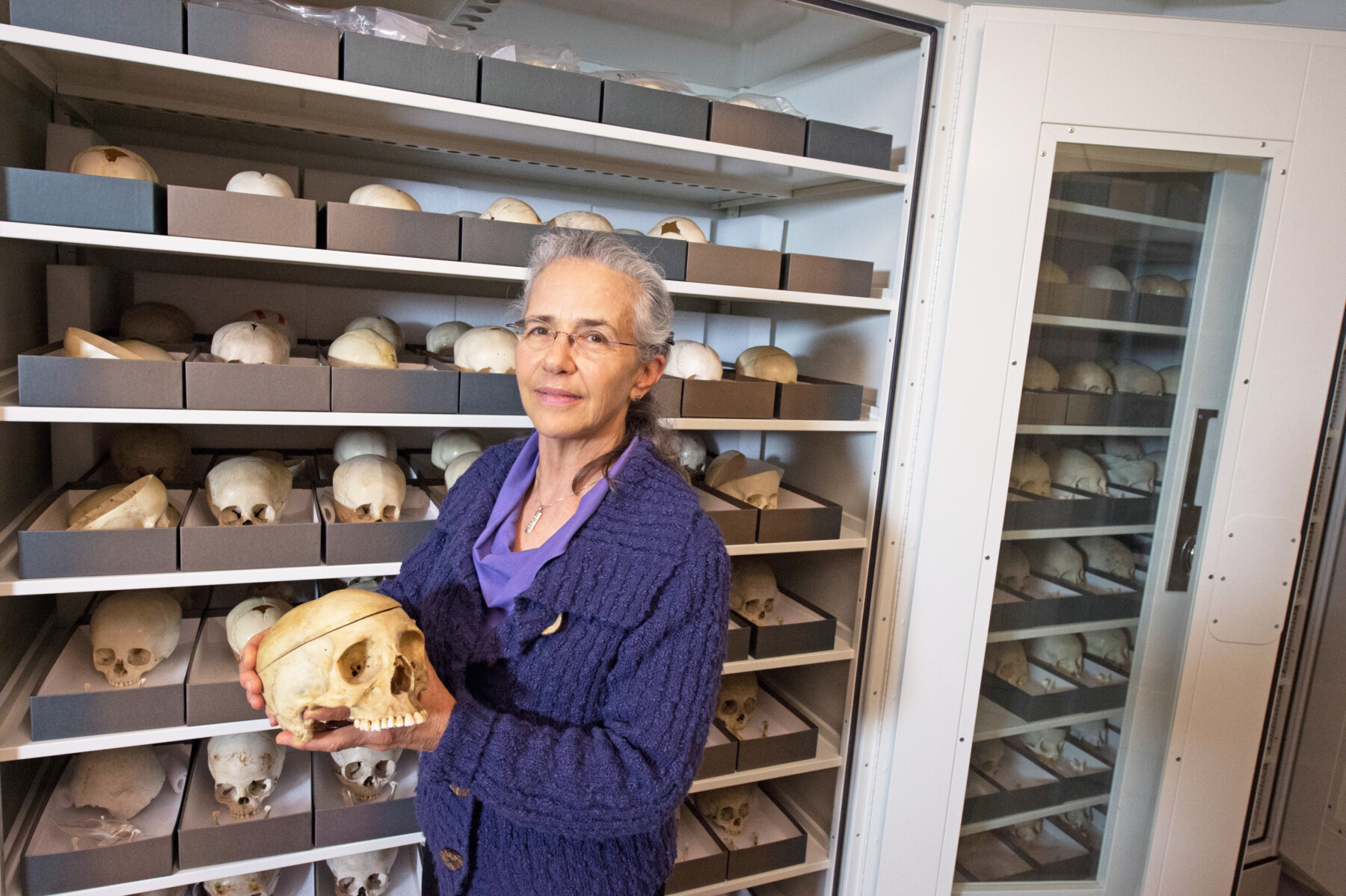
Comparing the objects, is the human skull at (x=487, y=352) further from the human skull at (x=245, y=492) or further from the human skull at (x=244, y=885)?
the human skull at (x=244, y=885)

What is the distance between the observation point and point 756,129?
5.85 feet

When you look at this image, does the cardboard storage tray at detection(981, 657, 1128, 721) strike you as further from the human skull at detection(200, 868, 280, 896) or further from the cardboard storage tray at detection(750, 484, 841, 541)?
the human skull at detection(200, 868, 280, 896)

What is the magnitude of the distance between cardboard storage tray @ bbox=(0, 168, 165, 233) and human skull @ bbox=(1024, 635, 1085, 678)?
88.4 inches

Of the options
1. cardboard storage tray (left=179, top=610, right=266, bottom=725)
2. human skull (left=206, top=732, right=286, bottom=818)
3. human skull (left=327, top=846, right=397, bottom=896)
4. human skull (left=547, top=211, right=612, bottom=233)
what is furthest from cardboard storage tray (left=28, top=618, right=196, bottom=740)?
human skull (left=547, top=211, right=612, bottom=233)

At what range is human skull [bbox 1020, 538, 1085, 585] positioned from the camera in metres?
2.13

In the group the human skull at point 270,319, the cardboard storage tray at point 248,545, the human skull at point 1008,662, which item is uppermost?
the human skull at point 270,319

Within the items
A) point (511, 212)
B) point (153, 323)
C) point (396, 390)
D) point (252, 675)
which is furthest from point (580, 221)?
point (252, 675)

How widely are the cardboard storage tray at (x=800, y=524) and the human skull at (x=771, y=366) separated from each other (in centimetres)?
34

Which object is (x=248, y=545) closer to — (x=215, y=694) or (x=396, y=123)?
(x=215, y=694)

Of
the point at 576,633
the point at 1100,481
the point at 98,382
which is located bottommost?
the point at 576,633

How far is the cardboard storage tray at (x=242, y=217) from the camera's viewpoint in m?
1.41

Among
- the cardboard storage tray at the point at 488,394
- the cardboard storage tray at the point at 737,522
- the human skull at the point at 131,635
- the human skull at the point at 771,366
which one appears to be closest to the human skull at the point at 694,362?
the human skull at the point at 771,366

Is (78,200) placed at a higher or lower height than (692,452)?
higher

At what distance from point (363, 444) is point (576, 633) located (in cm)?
105
